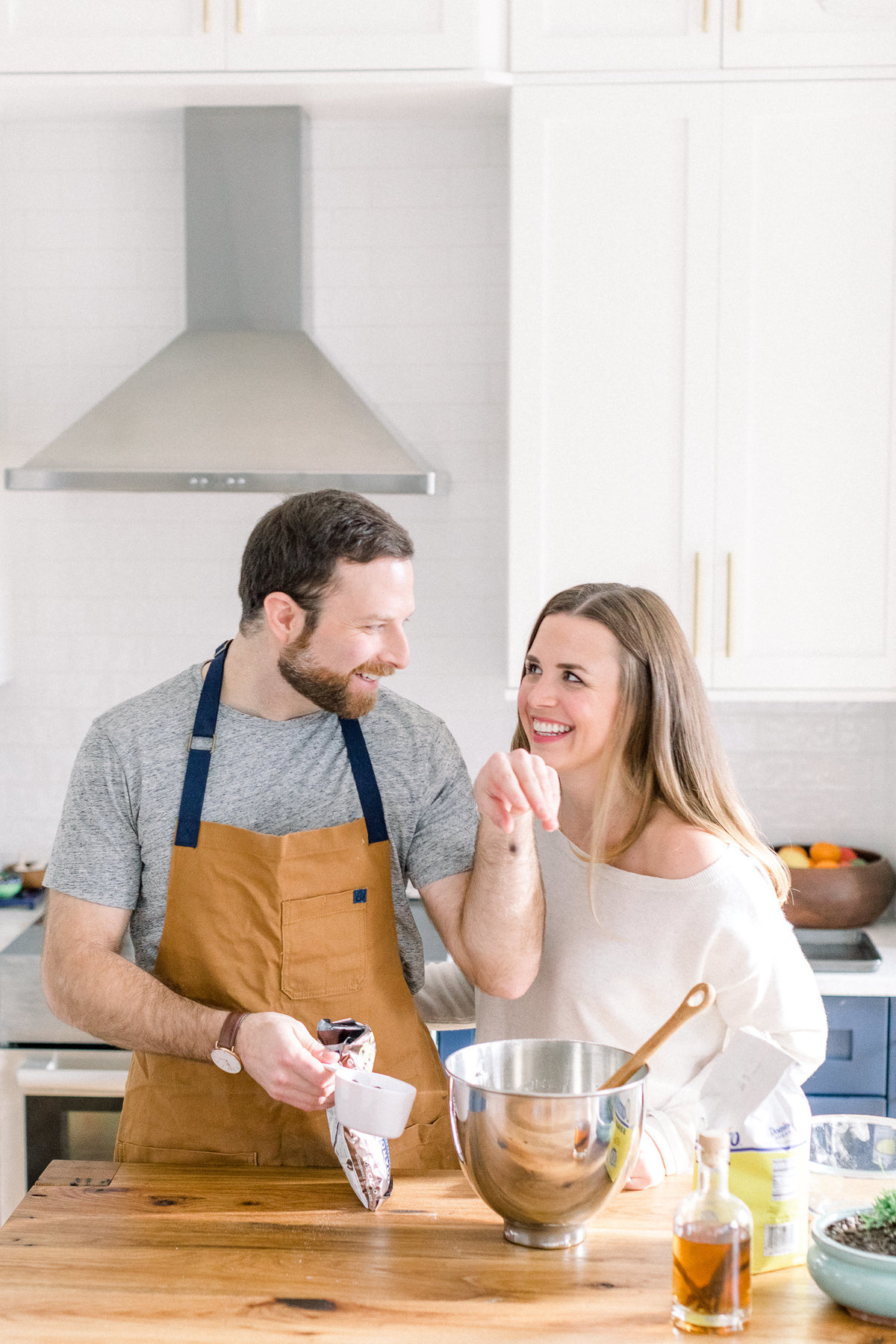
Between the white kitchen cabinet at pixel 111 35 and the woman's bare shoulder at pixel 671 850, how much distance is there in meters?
1.89

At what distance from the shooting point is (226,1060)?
149 cm

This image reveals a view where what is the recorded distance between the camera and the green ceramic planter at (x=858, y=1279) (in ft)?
3.56

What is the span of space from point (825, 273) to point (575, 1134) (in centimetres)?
202

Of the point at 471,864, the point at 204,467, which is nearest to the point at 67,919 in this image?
the point at 471,864

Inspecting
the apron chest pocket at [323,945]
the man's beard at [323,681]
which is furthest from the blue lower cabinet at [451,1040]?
the man's beard at [323,681]

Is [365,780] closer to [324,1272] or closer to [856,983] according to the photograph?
[324,1272]

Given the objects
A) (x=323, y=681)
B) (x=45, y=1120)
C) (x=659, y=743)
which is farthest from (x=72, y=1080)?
(x=659, y=743)

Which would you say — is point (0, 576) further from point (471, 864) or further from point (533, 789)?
point (533, 789)

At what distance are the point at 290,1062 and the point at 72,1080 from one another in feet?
4.73

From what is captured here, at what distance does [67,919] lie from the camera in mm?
1645

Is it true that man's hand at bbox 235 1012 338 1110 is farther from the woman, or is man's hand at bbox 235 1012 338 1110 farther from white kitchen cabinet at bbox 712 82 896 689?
white kitchen cabinet at bbox 712 82 896 689

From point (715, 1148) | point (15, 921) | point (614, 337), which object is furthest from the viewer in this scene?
point (15, 921)

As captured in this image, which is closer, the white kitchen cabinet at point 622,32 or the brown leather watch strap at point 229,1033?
the brown leather watch strap at point 229,1033

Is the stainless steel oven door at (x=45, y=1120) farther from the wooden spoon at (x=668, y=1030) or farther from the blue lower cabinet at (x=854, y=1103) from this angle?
the wooden spoon at (x=668, y=1030)
